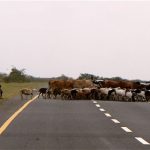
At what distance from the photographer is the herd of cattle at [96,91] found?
40.2 m

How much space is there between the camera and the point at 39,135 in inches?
634

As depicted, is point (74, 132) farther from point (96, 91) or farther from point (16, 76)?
point (16, 76)

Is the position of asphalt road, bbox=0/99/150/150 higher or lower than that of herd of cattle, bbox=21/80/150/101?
lower

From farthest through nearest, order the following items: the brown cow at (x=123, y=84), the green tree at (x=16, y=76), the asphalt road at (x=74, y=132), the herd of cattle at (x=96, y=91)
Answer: the green tree at (x=16, y=76) → the brown cow at (x=123, y=84) → the herd of cattle at (x=96, y=91) → the asphalt road at (x=74, y=132)

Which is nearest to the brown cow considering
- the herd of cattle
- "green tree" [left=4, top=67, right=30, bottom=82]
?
the herd of cattle

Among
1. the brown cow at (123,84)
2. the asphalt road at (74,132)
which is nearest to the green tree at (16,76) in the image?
the brown cow at (123,84)

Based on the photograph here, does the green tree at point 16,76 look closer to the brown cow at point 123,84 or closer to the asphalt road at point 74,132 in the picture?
the brown cow at point 123,84

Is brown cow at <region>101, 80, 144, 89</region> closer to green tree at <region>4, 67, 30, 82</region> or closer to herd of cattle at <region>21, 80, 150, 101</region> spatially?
herd of cattle at <region>21, 80, 150, 101</region>

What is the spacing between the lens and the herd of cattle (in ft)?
132

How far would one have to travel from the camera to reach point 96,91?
139ft

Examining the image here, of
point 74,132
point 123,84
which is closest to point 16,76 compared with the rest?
point 123,84

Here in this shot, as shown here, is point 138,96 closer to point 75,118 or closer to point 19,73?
point 75,118

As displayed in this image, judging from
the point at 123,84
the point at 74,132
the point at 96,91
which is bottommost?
the point at 74,132

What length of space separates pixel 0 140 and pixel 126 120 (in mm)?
7330
